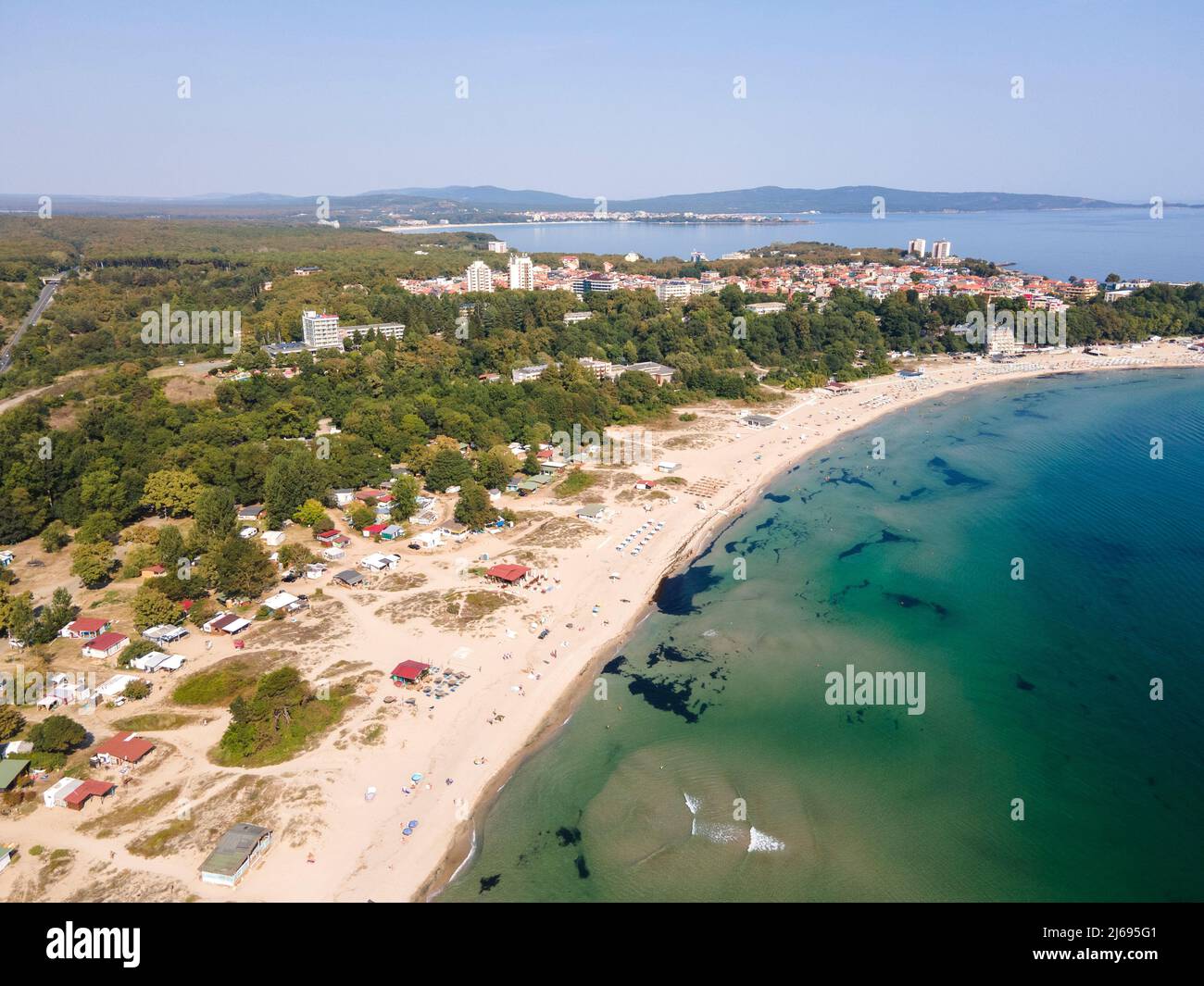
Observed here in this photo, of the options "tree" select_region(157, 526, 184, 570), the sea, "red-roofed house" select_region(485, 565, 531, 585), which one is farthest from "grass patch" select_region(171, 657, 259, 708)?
the sea

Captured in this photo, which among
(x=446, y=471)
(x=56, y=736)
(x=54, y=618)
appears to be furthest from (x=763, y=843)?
(x=446, y=471)

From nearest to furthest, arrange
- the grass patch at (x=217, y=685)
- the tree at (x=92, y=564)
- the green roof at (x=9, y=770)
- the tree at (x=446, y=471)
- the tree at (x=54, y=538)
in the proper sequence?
1. the green roof at (x=9, y=770)
2. the grass patch at (x=217, y=685)
3. the tree at (x=92, y=564)
4. the tree at (x=54, y=538)
5. the tree at (x=446, y=471)

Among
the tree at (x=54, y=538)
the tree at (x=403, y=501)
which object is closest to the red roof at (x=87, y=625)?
the tree at (x=54, y=538)

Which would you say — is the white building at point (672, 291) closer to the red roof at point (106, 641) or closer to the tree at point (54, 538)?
the tree at point (54, 538)

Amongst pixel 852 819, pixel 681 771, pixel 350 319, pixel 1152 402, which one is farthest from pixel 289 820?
pixel 1152 402

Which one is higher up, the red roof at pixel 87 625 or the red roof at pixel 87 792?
the red roof at pixel 87 625

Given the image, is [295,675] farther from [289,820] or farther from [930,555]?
[930,555]

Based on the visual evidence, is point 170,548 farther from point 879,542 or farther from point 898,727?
point 879,542
